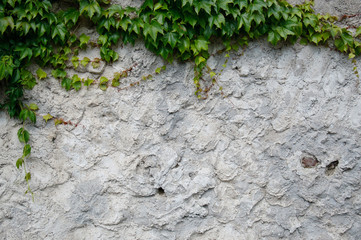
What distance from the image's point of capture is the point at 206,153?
254 cm

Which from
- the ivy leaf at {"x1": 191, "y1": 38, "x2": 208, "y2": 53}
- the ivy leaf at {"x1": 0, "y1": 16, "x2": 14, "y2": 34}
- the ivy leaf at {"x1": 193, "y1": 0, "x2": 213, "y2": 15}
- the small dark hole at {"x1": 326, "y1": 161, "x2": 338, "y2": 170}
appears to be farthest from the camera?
the small dark hole at {"x1": 326, "y1": 161, "x2": 338, "y2": 170}

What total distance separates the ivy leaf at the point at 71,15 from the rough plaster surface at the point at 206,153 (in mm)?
271

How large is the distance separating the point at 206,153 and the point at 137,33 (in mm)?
1071

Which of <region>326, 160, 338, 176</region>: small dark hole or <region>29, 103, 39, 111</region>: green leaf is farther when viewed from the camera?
<region>326, 160, 338, 176</region>: small dark hole

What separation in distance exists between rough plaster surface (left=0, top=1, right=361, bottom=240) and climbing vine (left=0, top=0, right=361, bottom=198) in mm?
81

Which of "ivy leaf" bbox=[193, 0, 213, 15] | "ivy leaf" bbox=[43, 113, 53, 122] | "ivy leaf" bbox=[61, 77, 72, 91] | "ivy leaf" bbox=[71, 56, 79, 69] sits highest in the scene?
"ivy leaf" bbox=[193, 0, 213, 15]

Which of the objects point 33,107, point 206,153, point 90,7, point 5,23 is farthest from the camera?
point 206,153

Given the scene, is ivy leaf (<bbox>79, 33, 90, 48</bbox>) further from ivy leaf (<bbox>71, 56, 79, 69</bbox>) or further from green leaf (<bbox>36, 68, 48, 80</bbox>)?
green leaf (<bbox>36, 68, 48, 80</bbox>)

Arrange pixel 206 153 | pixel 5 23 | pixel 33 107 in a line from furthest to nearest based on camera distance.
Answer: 1. pixel 206 153
2. pixel 33 107
3. pixel 5 23

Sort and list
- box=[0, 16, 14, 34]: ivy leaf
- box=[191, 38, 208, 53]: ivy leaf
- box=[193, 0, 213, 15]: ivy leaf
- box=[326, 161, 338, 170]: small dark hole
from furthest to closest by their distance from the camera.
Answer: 1. box=[326, 161, 338, 170]: small dark hole
2. box=[191, 38, 208, 53]: ivy leaf
3. box=[193, 0, 213, 15]: ivy leaf
4. box=[0, 16, 14, 34]: ivy leaf

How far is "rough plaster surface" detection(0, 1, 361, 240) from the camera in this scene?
8.01 feet

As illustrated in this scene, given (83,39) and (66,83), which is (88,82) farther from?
(83,39)

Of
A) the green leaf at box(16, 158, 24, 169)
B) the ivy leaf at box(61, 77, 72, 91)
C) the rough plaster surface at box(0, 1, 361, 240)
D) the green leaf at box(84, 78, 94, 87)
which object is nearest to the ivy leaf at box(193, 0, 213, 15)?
the rough plaster surface at box(0, 1, 361, 240)

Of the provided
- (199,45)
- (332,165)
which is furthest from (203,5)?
(332,165)
